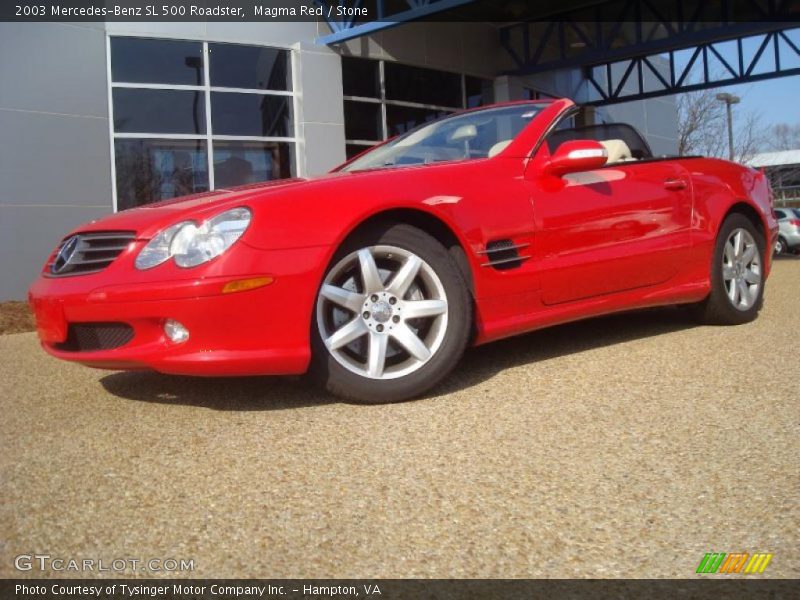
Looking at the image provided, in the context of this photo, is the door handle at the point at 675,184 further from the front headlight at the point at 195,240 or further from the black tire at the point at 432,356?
the front headlight at the point at 195,240

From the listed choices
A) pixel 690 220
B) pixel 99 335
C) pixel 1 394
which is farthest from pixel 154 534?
pixel 690 220

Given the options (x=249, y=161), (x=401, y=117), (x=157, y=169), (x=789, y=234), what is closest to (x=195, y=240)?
(x=157, y=169)

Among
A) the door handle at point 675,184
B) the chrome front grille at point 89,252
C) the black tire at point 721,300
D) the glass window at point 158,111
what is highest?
the glass window at point 158,111

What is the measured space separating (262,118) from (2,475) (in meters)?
10.1

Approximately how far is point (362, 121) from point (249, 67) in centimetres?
213

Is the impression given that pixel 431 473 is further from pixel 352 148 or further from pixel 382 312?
pixel 352 148

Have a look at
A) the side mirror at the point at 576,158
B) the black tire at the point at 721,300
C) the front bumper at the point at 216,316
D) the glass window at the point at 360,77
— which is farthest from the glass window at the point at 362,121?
the front bumper at the point at 216,316

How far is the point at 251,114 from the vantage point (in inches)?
468

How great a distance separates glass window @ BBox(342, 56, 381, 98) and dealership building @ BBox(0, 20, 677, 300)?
2cm

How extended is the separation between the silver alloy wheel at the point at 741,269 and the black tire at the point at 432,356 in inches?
85.6

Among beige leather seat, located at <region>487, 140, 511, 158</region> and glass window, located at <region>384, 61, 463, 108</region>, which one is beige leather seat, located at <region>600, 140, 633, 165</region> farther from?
glass window, located at <region>384, 61, 463, 108</region>

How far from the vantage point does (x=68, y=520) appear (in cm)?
207

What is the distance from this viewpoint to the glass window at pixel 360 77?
12711mm

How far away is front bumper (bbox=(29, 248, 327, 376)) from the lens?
9.67 feet
